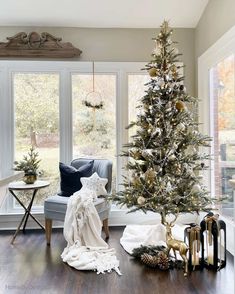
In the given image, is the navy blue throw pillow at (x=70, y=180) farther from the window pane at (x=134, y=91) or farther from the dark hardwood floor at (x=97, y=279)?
the window pane at (x=134, y=91)

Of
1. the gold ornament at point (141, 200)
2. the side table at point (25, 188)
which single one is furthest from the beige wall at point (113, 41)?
the gold ornament at point (141, 200)

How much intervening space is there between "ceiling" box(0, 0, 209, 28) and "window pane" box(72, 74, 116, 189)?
75cm

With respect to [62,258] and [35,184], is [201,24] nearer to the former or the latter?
[35,184]

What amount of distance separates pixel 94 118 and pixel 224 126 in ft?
5.91

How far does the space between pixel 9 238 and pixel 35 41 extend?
265 centimetres

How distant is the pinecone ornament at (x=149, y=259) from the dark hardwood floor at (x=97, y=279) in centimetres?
5

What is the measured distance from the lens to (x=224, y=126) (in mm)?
3469

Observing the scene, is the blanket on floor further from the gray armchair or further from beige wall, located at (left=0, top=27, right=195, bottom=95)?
beige wall, located at (left=0, top=27, right=195, bottom=95)

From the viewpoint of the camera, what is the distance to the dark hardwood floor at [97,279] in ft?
7.90

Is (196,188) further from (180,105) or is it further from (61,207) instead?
(61,207)

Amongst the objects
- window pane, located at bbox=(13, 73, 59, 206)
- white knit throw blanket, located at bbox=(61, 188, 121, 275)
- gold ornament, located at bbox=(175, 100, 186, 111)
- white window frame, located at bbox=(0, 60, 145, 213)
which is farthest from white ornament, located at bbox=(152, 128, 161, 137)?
window pane, located at bbox=(13, 73, 59, 206)

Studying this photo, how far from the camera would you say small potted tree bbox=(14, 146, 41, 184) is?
3.65m

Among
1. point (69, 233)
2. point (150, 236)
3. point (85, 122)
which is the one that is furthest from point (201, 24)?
point (69, 233)

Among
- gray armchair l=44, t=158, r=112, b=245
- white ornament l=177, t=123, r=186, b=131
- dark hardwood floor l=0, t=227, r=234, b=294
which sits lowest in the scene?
dark hardwood floor l=0, t=227, r=234, b=294
